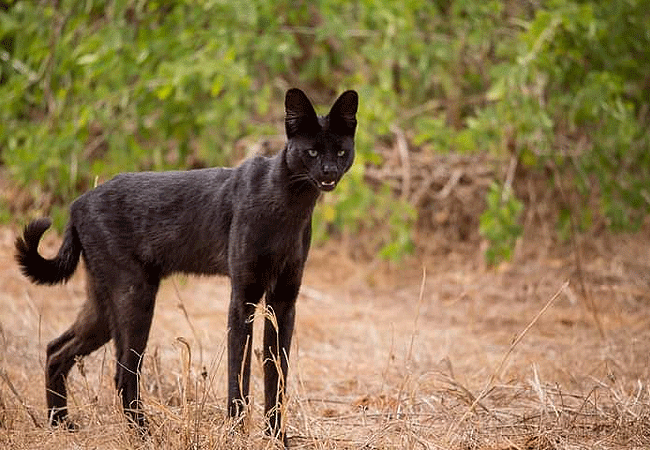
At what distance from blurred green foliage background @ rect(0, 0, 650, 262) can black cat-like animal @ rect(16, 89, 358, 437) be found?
7.85 ft

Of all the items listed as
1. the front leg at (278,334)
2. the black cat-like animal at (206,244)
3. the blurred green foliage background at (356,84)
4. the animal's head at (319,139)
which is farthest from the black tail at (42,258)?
the blurred green foliage background at (356,84)

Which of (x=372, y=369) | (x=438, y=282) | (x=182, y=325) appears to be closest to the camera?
(x=372, y=369)

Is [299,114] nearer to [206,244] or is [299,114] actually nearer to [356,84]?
[206,244]

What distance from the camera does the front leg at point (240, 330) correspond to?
356 centimetres

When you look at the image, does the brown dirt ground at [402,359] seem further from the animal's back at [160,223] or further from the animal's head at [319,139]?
the animal's head at [319,139]

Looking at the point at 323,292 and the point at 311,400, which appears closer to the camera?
the point at 311,400

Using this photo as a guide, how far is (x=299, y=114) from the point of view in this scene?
3.50 metres

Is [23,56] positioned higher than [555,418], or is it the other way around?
[23,56]

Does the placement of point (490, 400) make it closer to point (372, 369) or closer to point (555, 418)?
point (555, 418)

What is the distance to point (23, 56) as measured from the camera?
7371 millimetres

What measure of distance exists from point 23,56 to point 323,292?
9.87 feet

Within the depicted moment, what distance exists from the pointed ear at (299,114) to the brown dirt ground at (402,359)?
2.82 feet

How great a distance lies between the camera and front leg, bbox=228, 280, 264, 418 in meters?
3.56

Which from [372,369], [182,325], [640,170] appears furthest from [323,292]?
[640,170]
